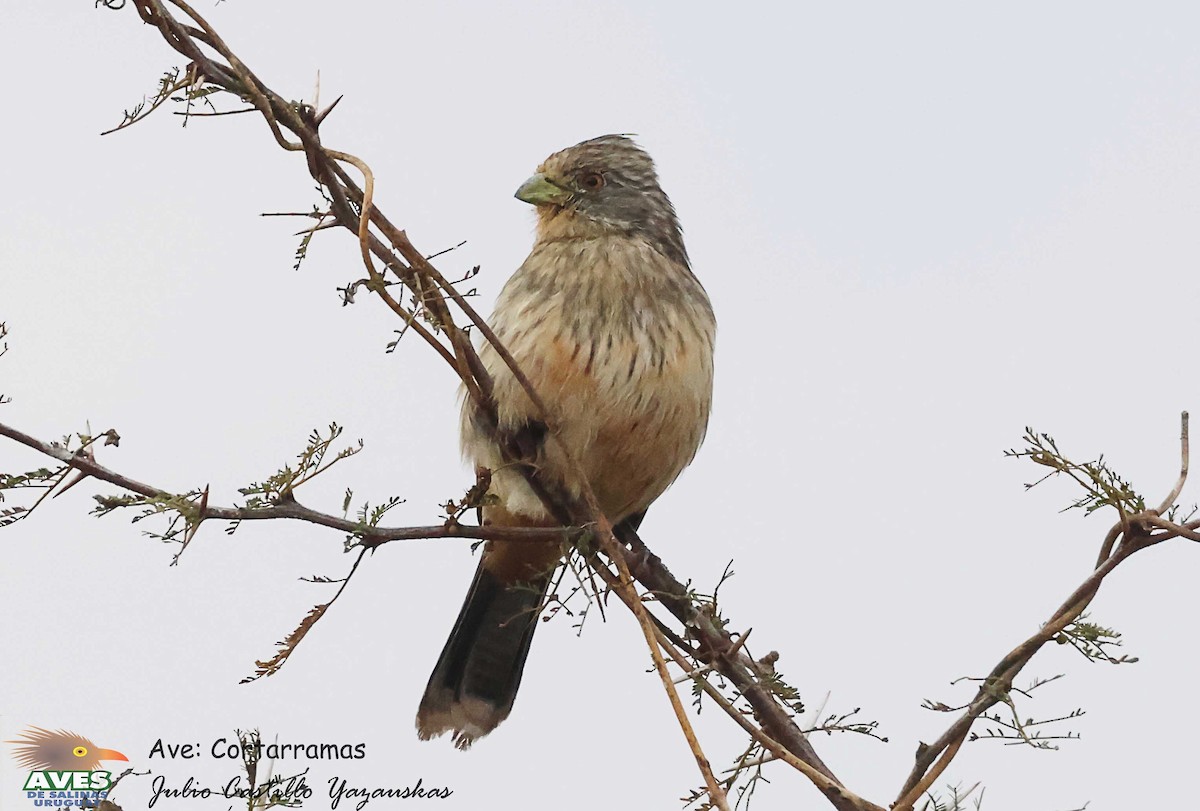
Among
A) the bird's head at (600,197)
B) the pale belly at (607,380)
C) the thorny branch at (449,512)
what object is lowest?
the thorny branch at (449,512)

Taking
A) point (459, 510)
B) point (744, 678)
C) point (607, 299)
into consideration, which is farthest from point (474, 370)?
point (607, 299)

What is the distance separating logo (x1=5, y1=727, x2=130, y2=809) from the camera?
3.16m

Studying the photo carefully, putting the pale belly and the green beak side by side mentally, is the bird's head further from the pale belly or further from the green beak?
the pale belly

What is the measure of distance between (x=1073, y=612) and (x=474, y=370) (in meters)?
1.23

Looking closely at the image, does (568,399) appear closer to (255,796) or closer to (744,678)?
(744,678)

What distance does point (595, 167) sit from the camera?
4770 millimetres

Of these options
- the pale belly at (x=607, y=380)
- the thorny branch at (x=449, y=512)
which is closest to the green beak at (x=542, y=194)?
the pale belly at (x=607, y=380)

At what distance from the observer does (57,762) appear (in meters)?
3.38

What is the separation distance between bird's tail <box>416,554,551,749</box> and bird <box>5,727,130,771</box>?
1489 mm

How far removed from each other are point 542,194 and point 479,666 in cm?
164

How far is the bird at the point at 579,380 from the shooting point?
401cm

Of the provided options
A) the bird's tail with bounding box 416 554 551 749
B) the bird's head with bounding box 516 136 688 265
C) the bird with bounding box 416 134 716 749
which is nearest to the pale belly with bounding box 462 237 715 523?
the bird with bounding box 416 134 716 749

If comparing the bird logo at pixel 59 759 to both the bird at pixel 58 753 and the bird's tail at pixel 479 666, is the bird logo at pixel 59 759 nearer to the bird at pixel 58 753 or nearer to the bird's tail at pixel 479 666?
the bird at pixel 58 753

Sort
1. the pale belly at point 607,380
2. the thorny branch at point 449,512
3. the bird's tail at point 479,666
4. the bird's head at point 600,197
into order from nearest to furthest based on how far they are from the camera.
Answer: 1. the thorny branch at point 449,512
2. the pale belly at point 607,380
3. the bird's head at point 600,197
4. the bird's tail at point 479,666
